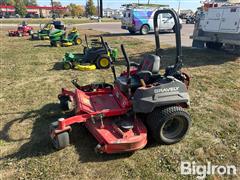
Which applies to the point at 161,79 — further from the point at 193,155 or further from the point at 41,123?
the point at 41,123

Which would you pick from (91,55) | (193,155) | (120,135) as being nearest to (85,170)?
(120,135)

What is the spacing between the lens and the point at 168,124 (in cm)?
446

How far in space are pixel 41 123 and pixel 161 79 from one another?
2546 millimetres

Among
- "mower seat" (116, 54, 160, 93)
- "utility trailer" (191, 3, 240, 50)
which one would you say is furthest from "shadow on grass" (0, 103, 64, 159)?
"utility trailer" (191, 3, 240, 50)

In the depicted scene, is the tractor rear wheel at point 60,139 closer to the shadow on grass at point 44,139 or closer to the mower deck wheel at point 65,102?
the shadow on grass at point 44,139

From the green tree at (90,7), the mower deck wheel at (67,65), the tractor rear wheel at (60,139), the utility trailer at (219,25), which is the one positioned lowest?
the tractor rear wheel at (60,139)

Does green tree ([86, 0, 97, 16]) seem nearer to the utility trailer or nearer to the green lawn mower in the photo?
the utility trailer

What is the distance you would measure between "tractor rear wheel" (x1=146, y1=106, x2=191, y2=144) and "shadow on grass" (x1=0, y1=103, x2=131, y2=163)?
605 mm

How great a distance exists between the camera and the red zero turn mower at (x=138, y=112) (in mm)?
4062

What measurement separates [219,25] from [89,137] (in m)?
8.56

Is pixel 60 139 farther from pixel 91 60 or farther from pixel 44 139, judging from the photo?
pixel 91 60

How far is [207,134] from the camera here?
481cm

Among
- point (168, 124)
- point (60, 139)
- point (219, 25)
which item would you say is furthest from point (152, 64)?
point (219, 25)

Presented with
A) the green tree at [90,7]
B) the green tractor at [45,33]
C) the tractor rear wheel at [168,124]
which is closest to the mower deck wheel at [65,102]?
the tractor rear wheel at [168,124]
